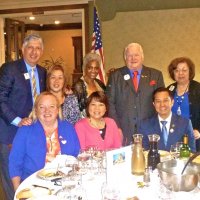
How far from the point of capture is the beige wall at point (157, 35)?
5637 millimetres

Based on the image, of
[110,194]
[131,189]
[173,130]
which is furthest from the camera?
[173,130]

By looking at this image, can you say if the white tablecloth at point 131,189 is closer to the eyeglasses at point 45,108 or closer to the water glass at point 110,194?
the water glass at point 110,194

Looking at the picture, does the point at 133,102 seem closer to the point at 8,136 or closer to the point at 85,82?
the point at 85,82

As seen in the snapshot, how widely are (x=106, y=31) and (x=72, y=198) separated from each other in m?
4.71

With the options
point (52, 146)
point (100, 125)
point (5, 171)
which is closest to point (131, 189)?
point (52, 146)

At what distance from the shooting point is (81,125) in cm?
263

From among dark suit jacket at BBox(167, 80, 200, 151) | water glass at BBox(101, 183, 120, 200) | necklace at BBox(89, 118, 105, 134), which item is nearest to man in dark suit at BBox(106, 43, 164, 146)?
dark suit jacket at BBox(167, 80, 200, 151)

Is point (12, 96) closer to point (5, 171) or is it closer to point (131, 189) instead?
point (5, 171)

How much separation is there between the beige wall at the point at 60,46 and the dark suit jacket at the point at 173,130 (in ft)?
30.3

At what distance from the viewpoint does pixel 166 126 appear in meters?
2.66

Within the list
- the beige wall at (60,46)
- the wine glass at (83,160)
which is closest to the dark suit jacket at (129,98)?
the wine glass at (83,160)

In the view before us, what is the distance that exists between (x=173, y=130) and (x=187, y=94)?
656mm

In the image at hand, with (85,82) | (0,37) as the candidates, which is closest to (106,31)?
(0,37)

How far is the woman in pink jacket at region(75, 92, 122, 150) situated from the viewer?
101 inches
